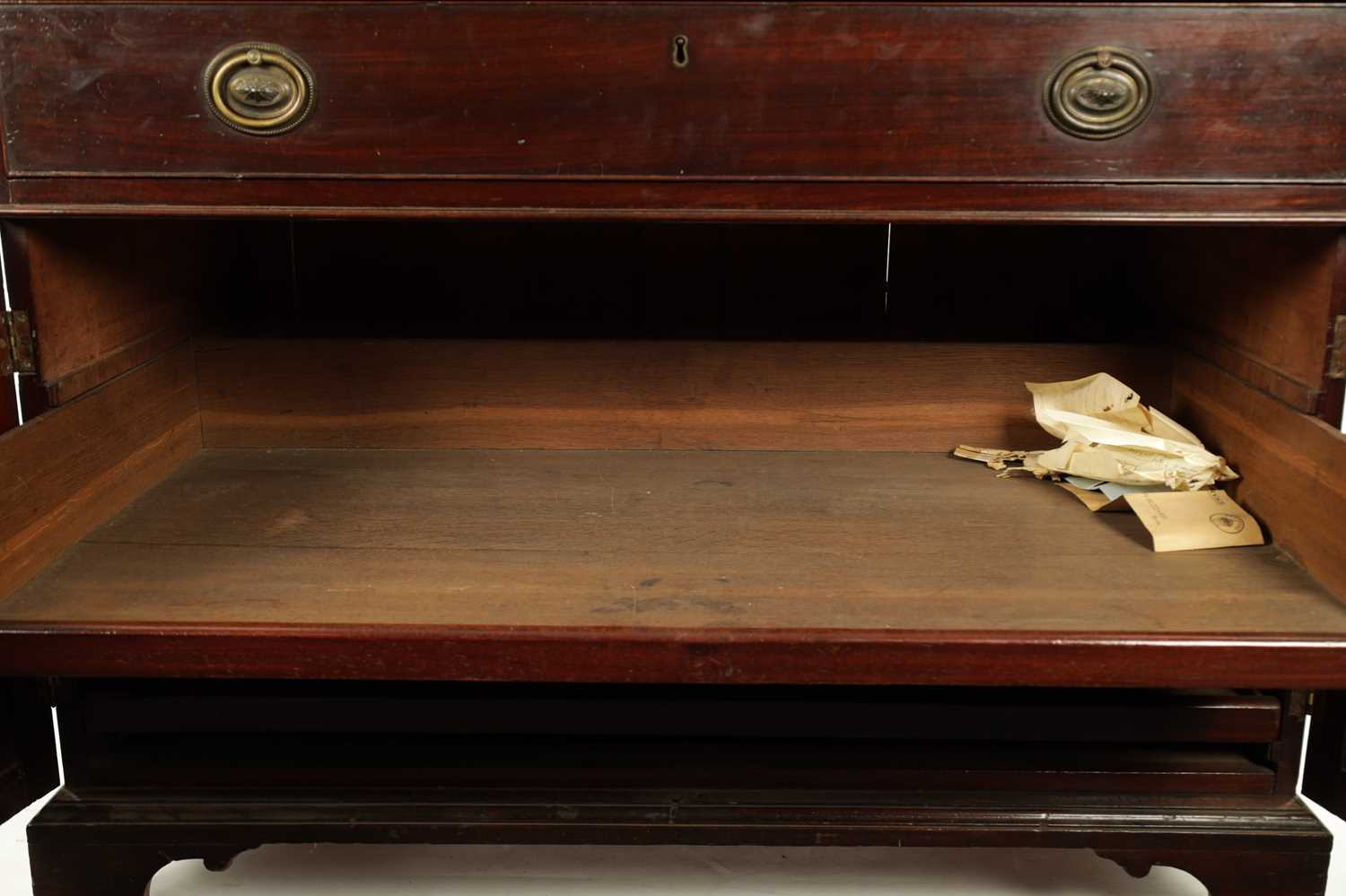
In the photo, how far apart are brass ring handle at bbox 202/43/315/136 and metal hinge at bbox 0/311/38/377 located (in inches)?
9.6

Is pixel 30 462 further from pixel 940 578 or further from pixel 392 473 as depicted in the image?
pixel 940 578

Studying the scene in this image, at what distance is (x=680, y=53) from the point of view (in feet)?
3.20

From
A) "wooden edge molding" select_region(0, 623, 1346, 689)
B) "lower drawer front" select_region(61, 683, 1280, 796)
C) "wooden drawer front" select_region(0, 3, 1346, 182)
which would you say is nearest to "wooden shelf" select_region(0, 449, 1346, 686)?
"wooden edge molding" select_region(0, 623, 1346, 689)

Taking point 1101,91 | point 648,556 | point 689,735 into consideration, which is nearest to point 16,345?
point 648,556

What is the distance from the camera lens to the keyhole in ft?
3.19

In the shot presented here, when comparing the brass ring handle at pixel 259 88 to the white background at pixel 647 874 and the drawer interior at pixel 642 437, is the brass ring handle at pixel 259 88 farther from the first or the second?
the white background at pixel 647 874

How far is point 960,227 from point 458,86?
703 mm

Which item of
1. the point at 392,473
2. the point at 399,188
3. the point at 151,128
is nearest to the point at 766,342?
the point at 392,473

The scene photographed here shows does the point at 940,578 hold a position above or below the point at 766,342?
below

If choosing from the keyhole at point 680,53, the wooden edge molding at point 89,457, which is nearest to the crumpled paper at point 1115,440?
the keyhole at point 680,53

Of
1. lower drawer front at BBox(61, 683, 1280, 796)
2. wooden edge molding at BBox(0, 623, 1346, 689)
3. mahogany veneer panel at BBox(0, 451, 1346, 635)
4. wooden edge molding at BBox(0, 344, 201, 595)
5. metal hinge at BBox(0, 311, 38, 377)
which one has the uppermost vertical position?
metal hinge at BBox(0, 311, 38, 377)

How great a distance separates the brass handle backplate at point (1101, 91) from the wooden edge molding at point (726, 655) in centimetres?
38

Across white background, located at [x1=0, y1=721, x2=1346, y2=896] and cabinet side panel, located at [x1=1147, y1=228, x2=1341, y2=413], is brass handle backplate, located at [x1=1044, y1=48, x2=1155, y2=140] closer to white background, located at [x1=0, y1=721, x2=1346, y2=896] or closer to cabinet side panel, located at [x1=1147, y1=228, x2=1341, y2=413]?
cabinet side panel, located at [x1=1147, y1=228, x2=1341, y2=413]

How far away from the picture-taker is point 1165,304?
141 centimetres
